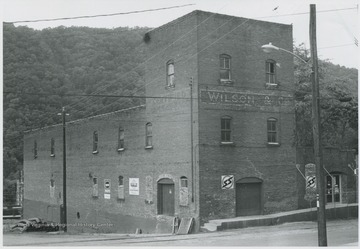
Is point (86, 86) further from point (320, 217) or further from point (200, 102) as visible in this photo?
point (320, 217)

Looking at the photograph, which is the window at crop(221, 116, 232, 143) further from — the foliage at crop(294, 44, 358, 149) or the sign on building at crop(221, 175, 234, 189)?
the foliage at crop(294, 44, 358, 149)

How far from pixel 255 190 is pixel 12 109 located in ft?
66.3

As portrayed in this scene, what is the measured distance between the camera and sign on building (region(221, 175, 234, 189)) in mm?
26516

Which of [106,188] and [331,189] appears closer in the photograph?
[331,189]

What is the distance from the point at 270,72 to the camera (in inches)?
1120

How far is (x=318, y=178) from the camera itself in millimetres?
16859

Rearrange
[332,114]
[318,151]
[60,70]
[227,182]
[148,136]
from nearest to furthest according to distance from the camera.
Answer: [318,151]
[227,182]
[148,136]
[332,114]
[60,70]

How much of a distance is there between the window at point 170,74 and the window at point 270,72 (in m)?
5.14

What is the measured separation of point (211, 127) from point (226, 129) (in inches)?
39.6

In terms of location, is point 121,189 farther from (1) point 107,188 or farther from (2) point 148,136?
(2) point 148,136

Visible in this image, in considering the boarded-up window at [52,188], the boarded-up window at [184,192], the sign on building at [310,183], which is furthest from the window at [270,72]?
the boarded-up window at [52,188]

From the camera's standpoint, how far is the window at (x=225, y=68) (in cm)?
2695

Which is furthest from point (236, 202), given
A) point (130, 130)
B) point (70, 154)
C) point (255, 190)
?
point (70, 154)

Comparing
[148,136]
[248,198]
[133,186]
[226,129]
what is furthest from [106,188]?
[226,129]
